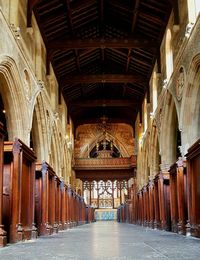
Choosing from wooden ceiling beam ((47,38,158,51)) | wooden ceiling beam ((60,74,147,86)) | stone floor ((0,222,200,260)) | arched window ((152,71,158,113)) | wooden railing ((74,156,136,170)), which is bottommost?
stone floor ((0,222,200,260))

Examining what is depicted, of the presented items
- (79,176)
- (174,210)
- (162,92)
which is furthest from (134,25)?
(79,176)

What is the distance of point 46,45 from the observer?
19.3 m

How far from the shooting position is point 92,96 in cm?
3080

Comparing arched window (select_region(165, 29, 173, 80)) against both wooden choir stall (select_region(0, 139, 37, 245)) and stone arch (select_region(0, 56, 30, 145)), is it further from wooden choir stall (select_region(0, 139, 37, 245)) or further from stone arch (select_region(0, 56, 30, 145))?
wooden choir stall (select_region(0, 139, 37, 245))

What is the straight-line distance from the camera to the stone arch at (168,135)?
58.9 ft

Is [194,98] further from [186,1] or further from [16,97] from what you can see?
[16,97]

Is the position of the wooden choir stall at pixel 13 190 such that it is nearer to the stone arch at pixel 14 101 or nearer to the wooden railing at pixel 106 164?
the stone arch at pixel 14 101

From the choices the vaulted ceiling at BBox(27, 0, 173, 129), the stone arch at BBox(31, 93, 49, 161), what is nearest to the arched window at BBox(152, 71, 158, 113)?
the vaulted ceiling at BBox(27, 0, 173, 129)

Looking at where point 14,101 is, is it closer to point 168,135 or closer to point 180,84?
point 180,84

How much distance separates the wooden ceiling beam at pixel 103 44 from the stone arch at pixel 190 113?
6.02 meters

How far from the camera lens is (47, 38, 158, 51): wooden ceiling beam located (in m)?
19.4

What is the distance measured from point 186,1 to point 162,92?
18.0 ft

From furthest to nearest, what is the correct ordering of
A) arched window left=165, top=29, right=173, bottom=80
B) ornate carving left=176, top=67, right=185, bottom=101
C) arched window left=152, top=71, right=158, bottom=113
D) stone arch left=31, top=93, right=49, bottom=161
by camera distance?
arched window left=152, top=71, right=158, bottom=113, stone arch left=31, top=93, right=49, bottom=161, arched window left=165, top=29, right=173, bottom=80, ornate carving left=176, top=67, right=185, bottom=101

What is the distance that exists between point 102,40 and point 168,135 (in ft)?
17.8
